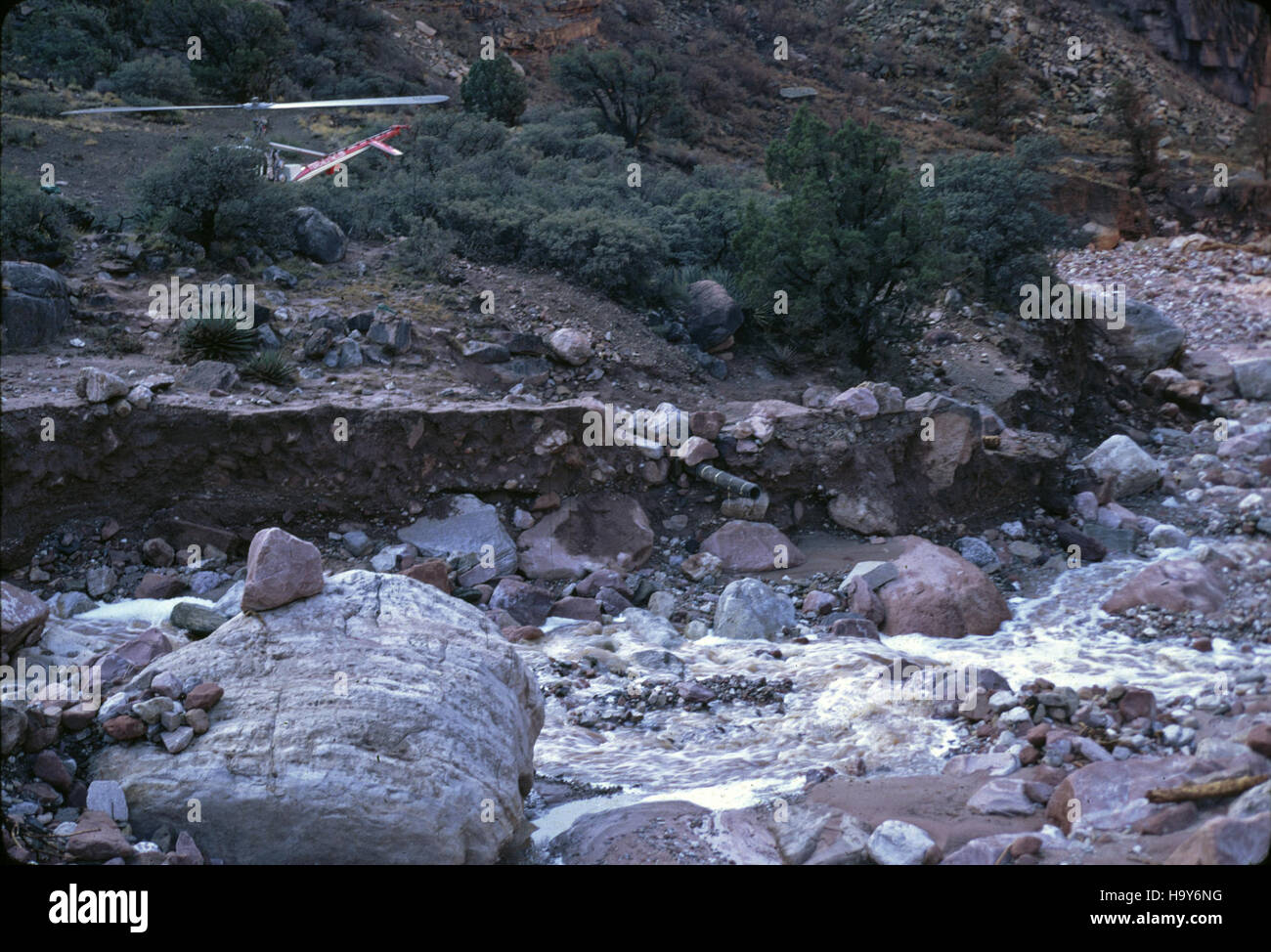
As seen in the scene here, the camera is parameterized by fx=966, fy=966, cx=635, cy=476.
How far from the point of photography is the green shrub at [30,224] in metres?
10.9

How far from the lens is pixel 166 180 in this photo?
41.2 feet

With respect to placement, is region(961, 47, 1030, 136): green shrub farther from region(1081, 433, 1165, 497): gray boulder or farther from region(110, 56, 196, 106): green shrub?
region(110, 56, 196, 106): green shrub

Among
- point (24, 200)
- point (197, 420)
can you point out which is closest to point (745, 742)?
point (197, 420)

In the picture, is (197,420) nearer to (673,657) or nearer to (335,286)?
(335,286)

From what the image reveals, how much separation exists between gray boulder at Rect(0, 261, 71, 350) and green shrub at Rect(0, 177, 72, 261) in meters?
0.58

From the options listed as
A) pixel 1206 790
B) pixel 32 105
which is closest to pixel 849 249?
pixel 1206 790

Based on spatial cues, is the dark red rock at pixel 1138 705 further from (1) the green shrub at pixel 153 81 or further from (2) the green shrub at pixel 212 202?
(1) the green shrub at pixel 153 81

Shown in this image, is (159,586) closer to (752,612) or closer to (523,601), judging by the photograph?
(523,601)

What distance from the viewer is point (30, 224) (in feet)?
36.4

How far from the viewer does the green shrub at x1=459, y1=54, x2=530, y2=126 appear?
2420 centimetres

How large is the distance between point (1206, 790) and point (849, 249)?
979cm

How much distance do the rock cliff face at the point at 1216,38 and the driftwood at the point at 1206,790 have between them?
3.96m

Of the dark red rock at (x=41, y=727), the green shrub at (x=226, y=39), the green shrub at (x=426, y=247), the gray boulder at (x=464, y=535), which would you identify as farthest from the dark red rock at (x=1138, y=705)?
the green shrub at (x=226, y=39)

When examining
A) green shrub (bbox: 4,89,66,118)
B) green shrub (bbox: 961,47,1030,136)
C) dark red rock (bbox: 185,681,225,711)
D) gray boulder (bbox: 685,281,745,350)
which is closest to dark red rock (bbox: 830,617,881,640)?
dark red rock (bbox: 185,681,225,711)
